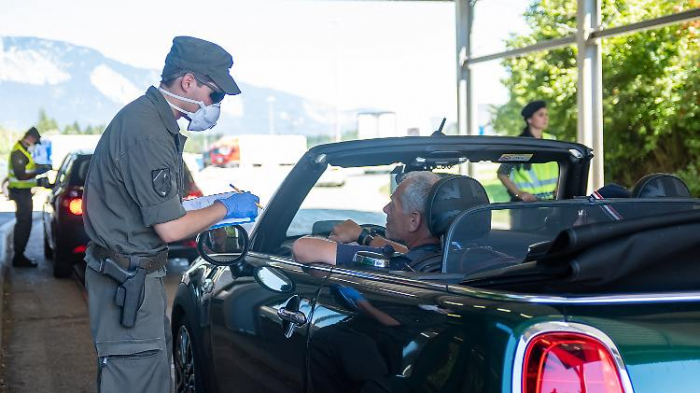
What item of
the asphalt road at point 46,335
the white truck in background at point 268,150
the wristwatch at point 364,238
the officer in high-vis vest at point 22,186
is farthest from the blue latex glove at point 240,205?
the white truck in background at point 268,150

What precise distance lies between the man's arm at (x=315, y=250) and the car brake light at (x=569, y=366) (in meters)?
1.57

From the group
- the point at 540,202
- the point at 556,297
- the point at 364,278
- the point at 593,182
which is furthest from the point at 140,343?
the point at 593,182

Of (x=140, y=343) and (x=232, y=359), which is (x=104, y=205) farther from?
(x=232, y=359)

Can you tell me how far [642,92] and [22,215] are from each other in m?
12.0

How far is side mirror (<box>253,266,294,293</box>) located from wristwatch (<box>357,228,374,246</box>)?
0.63 m

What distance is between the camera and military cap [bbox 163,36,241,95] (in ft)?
12.0

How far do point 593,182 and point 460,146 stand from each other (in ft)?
32.1

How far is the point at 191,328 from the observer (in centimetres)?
468

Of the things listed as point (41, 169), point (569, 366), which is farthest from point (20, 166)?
point (569, 366)

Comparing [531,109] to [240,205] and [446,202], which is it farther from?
[240,205]

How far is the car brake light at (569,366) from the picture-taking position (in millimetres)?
2115

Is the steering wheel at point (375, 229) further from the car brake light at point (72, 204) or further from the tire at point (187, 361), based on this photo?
the car brake light at point (72, 204)

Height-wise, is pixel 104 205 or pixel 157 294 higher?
pixel 104 205

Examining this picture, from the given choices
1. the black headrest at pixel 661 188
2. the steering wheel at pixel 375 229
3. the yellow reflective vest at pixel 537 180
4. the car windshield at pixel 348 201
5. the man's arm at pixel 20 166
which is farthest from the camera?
the man's arm at pixel 20 166
